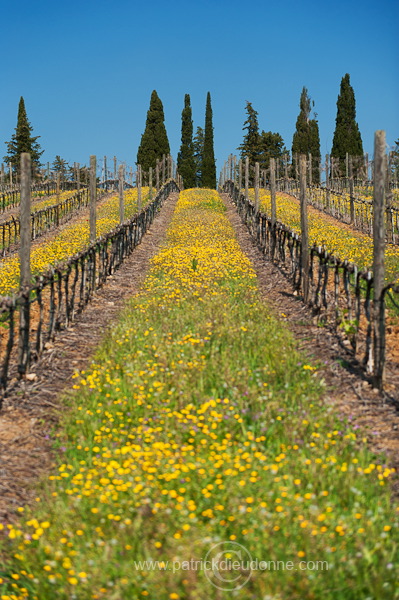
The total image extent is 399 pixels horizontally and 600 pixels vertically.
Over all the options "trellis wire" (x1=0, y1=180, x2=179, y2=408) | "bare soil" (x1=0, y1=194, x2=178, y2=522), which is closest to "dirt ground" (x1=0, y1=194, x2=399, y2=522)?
"bare soil" (x1=0, y1=194, x2=178, y2=522)

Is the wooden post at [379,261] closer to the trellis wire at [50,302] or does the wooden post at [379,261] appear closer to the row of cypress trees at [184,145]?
the trellis wire at [50,302]

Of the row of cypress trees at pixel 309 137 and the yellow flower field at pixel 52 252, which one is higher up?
the row of cypress trees at pixel 309 137

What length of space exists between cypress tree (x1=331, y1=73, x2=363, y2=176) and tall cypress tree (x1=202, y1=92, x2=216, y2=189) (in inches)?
674

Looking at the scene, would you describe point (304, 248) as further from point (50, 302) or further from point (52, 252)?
point (52, 252)

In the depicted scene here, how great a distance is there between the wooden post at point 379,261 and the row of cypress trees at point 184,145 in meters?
56.8

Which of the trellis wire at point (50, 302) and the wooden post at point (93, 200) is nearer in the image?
the trellis wire at point (50, 302)

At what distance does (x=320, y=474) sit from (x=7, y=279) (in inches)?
525

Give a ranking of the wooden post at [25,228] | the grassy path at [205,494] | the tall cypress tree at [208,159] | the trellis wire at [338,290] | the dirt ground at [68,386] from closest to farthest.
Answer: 1. the grassy path at [205,494]
2. the dirt ground at [68,386]
3. the trellis wire at [338,290]
4. the wooden post at [25,228]
5. the tall cypress tree at [208,159]

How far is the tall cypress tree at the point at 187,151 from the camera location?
7531 centimetres

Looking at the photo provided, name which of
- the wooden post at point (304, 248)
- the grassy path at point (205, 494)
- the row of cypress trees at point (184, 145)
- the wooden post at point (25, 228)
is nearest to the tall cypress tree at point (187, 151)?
the row of cypress trees at point (184, 145)

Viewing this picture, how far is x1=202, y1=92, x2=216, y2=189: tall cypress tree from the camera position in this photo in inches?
2965

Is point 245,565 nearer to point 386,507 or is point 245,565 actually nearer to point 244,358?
point 386,507

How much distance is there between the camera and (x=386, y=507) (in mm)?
4695

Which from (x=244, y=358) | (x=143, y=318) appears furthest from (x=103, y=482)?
(x=143, y=318)
